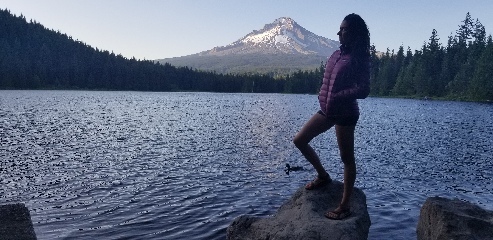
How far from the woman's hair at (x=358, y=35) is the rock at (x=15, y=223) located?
241 inches

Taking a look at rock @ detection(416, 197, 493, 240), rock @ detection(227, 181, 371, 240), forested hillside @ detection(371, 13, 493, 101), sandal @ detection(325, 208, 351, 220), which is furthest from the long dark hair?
forested hillside @ detection(371, 13, 493, 101)

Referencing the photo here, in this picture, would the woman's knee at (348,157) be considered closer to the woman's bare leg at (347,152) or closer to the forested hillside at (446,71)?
the woman's bare leg at (347,152)

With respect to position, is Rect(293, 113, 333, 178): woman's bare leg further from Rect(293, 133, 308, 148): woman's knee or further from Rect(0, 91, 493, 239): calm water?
Rect(0, 91, 493, 239): calm water

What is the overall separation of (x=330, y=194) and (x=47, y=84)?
21669 centimetres

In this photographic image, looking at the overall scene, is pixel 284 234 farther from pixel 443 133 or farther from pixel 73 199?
pixel 443 133

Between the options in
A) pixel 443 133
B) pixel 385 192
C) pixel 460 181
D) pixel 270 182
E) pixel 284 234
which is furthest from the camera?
pixel 443 133

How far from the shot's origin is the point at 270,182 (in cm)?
2027

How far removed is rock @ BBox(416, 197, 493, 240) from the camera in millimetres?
8305

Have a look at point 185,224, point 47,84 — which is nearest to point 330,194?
point 185,224

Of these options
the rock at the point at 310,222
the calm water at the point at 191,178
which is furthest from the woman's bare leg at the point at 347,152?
the calm water at the point at 191,178

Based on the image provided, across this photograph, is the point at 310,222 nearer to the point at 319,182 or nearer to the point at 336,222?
the point at 336,222

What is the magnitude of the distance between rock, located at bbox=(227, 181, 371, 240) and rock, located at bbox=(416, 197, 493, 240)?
1.74m

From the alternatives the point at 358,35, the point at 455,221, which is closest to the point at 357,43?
the point at 358,35

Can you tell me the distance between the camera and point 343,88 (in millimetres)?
7449
